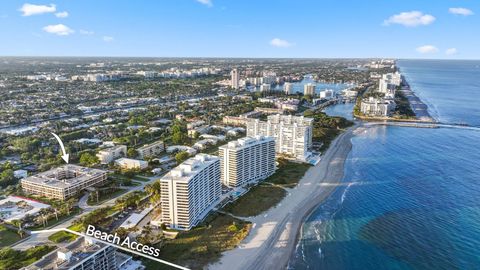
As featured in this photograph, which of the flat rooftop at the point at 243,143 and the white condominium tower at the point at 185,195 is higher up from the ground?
the flat rooftop at the point at 243,143

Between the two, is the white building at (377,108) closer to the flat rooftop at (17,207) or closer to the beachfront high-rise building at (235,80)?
the beachfront high-rise building at (235,80)

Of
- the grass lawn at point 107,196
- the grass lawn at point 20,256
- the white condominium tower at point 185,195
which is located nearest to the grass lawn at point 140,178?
the grass lawn at point 107,196

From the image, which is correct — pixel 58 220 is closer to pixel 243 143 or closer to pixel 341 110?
pixel 243 143

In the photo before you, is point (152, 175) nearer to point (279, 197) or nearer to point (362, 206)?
point (279, 197)

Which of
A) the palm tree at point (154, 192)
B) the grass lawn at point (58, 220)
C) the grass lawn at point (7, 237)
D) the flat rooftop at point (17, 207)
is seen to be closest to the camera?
the grass lawn at point (7, 237)

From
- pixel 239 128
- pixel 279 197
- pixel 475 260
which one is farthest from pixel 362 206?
pixel 239 128

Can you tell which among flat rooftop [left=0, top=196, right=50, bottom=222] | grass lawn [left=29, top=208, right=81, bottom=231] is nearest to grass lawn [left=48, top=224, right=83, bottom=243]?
grass lawn [left=29, top=208, right=81, bottom=231]

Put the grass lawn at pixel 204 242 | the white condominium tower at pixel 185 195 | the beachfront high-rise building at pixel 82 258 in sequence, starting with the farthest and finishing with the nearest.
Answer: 1. the white condominium tower at pixel 185 195
2. the grass lawn at pixel 204 242
3. the beachfront high-rise building at pixel 82 258
